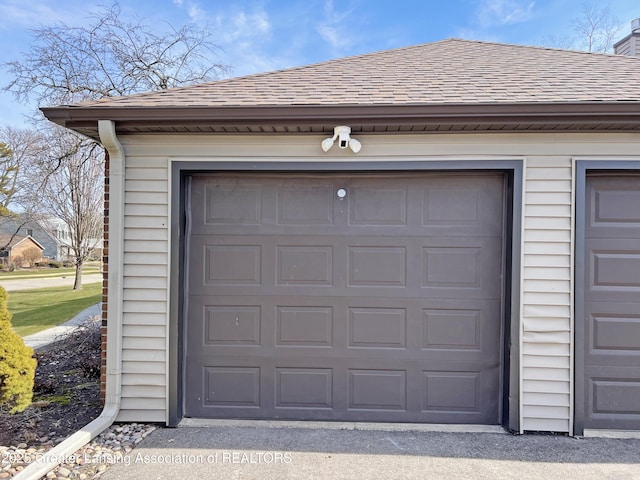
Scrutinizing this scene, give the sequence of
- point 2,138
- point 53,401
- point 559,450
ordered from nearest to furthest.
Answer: point 559,450 → point 53,401 → point 2,138

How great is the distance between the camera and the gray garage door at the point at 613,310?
3.13 metres

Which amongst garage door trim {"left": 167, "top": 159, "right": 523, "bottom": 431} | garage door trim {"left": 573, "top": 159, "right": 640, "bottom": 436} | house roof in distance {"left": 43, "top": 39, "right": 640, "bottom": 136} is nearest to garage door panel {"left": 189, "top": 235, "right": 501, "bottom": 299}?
garage door trim {"left": 167, "top": 159, "right": 523, "bottom": 431}

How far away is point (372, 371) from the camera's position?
3334mm

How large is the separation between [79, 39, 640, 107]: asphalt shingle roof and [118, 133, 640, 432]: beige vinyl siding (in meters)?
0.31

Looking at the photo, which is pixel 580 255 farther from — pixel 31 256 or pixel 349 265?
pixel 31 256

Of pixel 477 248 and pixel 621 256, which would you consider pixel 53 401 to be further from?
pixel 621 256

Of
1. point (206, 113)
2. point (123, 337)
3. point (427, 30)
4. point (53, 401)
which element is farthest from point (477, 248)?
point (427, 30)

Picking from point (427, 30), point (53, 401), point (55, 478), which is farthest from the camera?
point (427, 30)

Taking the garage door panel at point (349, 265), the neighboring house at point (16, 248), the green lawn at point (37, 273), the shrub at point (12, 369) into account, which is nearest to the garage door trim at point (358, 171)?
the garage door panel at point (349, 265)

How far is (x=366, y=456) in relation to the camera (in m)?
2.77

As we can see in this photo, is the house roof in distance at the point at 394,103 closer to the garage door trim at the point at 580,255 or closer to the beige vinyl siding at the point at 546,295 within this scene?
the garage door trim at the point at 580,255

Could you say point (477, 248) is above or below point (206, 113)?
below

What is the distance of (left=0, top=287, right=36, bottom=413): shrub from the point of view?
9.61 feet

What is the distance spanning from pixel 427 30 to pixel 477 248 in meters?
8.92
